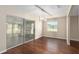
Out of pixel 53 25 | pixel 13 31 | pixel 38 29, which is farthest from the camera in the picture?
pixel 38 29

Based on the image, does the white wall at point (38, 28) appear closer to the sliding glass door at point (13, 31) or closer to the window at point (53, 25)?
the window at point (53, 25)

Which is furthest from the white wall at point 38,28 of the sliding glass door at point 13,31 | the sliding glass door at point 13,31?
the sliding glass door at point 13,31

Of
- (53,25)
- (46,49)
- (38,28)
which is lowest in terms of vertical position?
(46,49)

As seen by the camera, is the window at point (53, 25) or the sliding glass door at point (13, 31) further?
the window at point (53, 25)

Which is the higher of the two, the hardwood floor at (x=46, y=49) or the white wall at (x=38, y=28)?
the white wall at (x=38, y=28)

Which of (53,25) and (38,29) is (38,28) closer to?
(38,29)

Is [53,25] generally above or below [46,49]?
above

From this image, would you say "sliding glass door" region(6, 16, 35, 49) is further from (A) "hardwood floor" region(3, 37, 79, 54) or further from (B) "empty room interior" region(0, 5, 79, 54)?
(A) "hardwood floor" region(3, 37, 79, 54)

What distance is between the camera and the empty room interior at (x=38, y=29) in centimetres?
322

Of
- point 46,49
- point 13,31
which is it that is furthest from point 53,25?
point 13,31

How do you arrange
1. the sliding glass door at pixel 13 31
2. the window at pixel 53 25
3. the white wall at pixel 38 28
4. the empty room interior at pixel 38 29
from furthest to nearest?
1. the white wall at pixel 38 28
2. the window at pixel 53 25
3. the sliding glass door at pixel 13 31
4. the empty room interior at pixel 38 29

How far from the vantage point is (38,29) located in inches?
266
